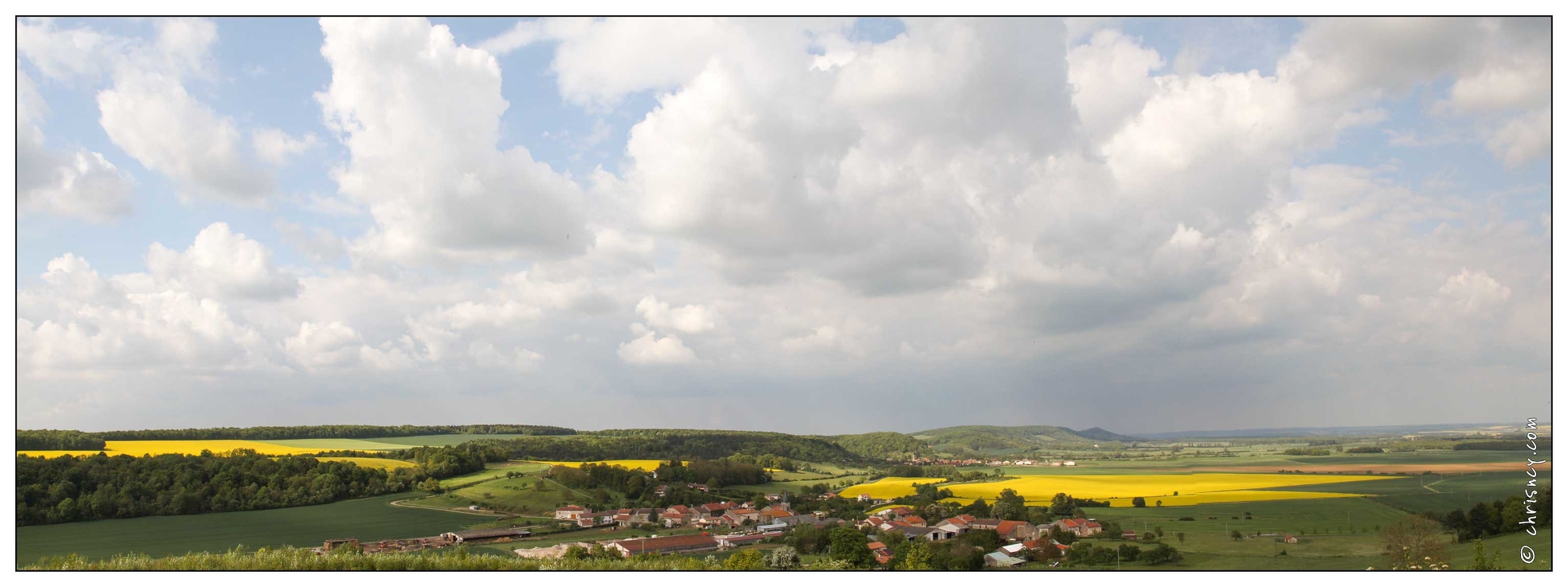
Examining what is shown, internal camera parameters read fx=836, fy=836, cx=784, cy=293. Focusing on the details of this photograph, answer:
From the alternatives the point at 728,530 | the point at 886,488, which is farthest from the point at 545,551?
the point at 886,488

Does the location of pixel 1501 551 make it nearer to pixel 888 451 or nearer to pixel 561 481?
pixel 561 481

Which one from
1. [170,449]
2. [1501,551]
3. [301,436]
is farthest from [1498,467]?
[301,436]

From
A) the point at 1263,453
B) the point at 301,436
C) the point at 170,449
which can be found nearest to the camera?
the point at 170,449

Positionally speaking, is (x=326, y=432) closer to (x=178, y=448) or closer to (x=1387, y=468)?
(x=178, y=448)

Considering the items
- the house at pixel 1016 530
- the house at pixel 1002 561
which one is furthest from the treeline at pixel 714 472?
the house at pixel 1002 561

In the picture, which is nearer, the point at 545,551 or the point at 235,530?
the point at 545,551

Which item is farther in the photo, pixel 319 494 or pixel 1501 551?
pixel 319 494
